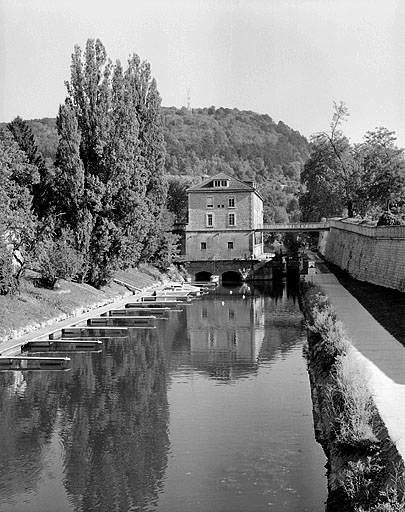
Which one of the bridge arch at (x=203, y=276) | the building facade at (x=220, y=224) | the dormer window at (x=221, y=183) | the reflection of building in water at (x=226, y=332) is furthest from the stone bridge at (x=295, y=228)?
the reflection of building in water at (x=226, y=332)

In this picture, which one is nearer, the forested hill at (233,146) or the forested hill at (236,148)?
the forested hill at (236,148)

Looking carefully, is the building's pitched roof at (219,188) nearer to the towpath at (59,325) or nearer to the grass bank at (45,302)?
the grass bank at (45,302)

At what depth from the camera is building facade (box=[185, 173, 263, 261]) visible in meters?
Answer: 58.8

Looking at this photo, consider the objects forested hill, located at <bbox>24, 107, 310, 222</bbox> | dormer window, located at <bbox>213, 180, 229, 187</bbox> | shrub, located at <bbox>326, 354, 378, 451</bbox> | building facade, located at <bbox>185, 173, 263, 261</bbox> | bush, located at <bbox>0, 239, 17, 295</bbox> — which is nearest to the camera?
shrub, located at <bbox>326, 354, 378, 451</bbox>

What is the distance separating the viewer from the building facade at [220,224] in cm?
5878

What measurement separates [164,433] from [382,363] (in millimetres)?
5504

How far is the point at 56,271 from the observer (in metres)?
33.3

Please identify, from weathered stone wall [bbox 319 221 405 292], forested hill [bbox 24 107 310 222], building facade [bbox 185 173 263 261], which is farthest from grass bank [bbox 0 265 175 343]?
forested hill [bbox 24 107 310 222]

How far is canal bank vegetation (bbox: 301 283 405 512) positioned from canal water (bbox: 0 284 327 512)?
40 cm

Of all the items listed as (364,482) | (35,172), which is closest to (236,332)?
(35,172)

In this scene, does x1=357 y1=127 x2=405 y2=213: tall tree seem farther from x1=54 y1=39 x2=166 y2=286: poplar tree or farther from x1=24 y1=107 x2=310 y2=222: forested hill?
x1=24 y1=107 x2=310 y2=222: forested hill

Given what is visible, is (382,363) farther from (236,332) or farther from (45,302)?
(45,302)

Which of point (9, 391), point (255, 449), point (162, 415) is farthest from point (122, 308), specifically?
point (255, 449)

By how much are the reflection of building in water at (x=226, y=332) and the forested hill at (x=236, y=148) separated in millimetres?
76620
